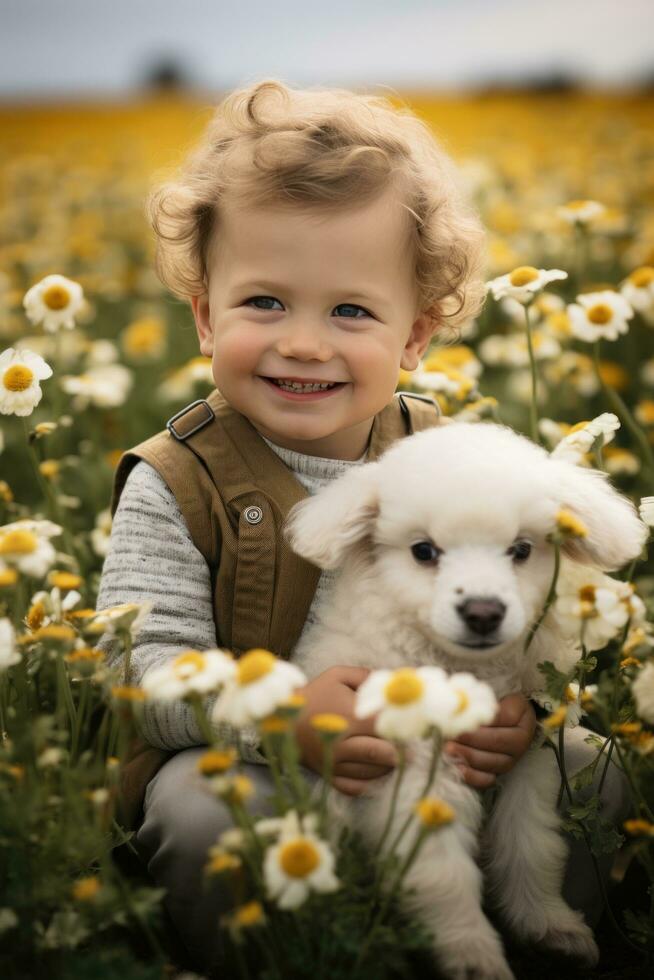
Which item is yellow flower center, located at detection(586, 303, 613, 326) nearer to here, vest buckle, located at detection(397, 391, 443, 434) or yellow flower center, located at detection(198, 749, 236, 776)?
vest buckle, located at detection(397, 391, 443, 434)

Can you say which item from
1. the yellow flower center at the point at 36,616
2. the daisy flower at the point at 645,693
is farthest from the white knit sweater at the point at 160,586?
the daisy flower at the point at 645,693

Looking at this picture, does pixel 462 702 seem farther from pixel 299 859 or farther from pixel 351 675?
pixel 351 675

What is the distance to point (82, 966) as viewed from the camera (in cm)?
144

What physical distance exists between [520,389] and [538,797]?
2230 mm

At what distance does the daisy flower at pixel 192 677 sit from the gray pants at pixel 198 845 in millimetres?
441

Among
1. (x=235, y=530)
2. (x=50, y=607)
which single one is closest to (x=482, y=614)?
(x=235, y=530)

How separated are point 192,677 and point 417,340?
1.27 meters

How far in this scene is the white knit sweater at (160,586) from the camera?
1.99m

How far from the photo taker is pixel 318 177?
2.05 meters

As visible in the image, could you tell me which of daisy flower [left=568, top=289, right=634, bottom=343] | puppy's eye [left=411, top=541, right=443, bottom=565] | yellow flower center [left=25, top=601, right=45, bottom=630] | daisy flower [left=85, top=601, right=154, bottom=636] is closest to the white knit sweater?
yellow flower center [left=25, top=601, right=45, bottom=630]

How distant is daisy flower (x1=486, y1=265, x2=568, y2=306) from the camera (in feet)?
7.56

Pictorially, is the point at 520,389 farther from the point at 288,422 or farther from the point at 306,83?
the point at 288,422

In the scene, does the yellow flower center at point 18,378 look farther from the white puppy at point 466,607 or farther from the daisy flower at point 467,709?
the daisy flower at point 467,709

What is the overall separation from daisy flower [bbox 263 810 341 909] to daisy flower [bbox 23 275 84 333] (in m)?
1.58
